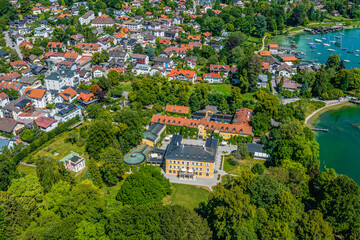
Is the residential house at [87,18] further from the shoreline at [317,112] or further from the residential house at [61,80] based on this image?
the shoreline at [317,112]

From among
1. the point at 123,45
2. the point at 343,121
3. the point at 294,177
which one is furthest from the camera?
the point at 123,45

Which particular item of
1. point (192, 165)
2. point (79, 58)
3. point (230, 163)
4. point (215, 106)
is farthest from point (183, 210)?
point (79, 58)

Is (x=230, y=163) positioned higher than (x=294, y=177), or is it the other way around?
(x=294, y=177)

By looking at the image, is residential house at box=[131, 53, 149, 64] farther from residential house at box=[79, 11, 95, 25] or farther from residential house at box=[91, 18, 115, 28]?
residential house at box=[79, 11, 95, 25]

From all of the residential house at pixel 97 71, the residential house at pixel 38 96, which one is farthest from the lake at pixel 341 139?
the residential house at pixel 38 96

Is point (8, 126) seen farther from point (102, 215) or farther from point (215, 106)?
point (215, 106)

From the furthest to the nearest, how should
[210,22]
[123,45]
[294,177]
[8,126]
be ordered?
1. [210,22]
2. [123,45]
3. [8,126]
4. [294,177]
